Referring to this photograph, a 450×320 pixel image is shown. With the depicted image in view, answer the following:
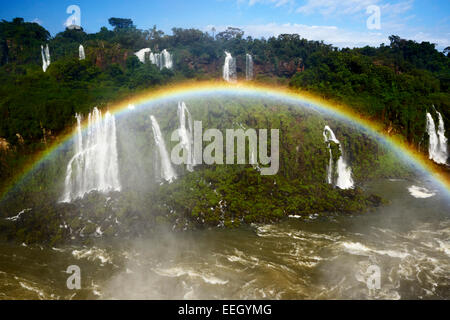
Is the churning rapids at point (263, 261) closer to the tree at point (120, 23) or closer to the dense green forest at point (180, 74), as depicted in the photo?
the dense green forest at point (180, 74)

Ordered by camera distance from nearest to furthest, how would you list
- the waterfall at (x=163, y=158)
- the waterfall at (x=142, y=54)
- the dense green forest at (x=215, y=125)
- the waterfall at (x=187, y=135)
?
1. the dense green forest at (x=215, y=125)
2. the waterfall at (x=163, y=158)
3. the waterfall at (x=187, y=135)
4. the waterfall at (x=142, y=54)

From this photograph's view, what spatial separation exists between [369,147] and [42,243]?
21.8 m

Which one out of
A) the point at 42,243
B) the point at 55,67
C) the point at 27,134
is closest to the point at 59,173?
the point at 27,134

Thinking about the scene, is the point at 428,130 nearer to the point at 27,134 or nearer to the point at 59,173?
the point at 59,173

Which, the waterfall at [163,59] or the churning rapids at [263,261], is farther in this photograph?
the waterfall at [163,59]

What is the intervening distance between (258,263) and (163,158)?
952 centimetres

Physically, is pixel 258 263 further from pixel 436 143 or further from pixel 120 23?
pixel 120 23

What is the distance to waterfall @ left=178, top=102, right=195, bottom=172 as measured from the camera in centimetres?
1995

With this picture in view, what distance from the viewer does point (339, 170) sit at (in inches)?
838

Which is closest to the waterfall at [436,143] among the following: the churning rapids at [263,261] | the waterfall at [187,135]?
the churning rapids at [263,261]

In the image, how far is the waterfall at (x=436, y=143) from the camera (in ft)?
84.5

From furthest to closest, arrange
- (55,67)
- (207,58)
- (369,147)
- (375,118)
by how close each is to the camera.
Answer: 1. (207,58)
2. (55,67)
3. (375,118)
4. (369,147)

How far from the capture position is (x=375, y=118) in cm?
2606

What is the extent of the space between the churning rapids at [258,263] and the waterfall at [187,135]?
567 centimetres
